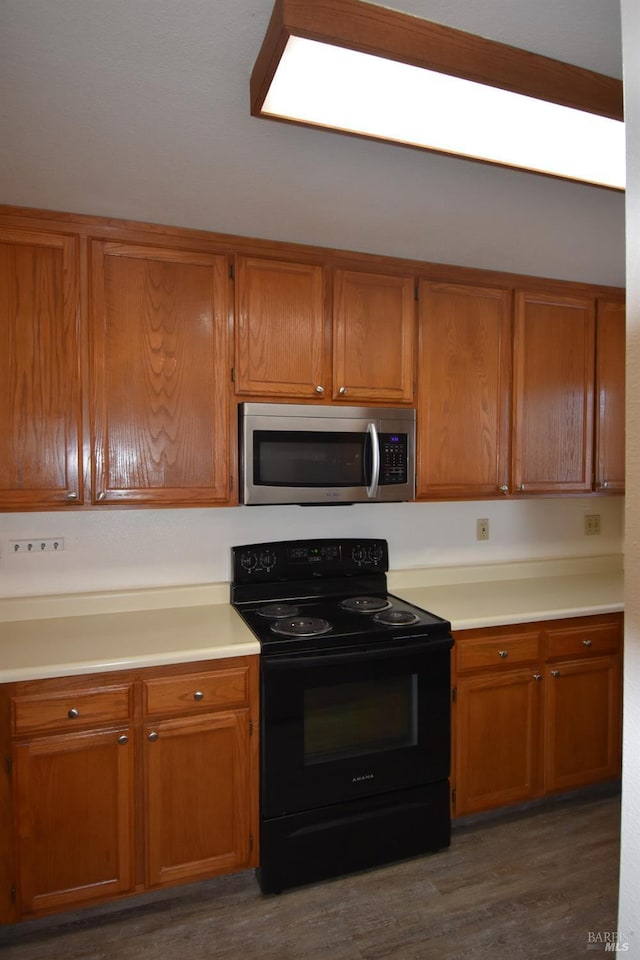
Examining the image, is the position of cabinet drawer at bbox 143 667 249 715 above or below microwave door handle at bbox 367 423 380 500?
below

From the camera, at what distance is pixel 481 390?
96.8 inches

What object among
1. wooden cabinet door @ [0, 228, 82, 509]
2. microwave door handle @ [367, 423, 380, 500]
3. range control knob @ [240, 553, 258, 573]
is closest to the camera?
wooden cabinet door @ [0, 228, 82, 509]

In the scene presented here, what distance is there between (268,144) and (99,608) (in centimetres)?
174

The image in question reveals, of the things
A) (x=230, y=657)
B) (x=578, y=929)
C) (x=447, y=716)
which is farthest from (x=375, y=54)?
(x=578, y=929)

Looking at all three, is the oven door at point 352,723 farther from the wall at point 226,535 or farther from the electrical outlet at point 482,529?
the electrical outlet at point 482,529

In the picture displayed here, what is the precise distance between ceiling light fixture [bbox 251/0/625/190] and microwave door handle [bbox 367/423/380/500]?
3.52 ft

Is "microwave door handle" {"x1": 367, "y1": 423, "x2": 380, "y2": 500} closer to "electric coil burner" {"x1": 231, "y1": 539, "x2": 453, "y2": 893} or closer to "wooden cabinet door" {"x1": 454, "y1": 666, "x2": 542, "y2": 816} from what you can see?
"electric coil burner" {"x1": 231, "y1": 539, "x2": 453, "y2": 893}

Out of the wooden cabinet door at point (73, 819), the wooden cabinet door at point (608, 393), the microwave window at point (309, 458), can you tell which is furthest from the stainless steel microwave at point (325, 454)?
the wooden cabinet door at point (608, 393)

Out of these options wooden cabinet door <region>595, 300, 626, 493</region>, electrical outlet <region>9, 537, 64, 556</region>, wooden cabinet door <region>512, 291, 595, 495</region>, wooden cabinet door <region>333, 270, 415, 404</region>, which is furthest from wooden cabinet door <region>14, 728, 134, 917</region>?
wooden cabinet door <region>595, 300, 626, 493</region>

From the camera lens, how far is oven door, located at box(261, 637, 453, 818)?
1.83m

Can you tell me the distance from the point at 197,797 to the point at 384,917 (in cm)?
72

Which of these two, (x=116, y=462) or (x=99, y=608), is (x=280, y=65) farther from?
(x=99, y=608)

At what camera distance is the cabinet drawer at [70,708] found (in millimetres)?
1605

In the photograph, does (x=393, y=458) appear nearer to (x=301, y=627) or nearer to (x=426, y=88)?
(x=301, y=627)
